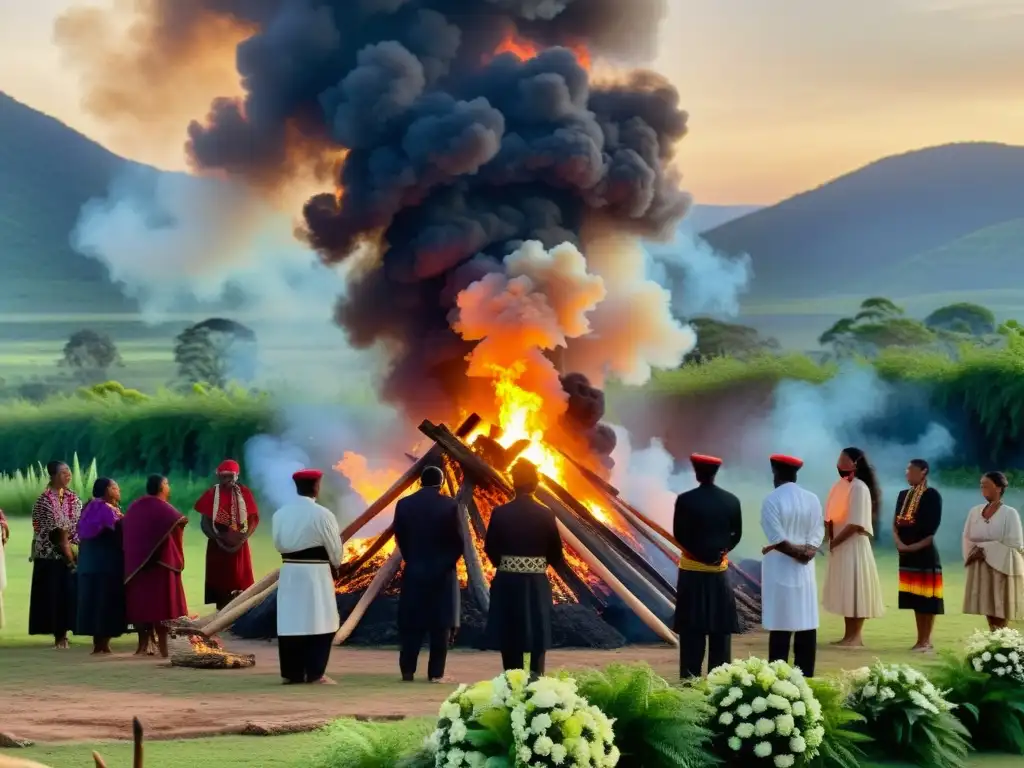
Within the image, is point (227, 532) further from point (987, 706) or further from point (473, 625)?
point (987, 706)

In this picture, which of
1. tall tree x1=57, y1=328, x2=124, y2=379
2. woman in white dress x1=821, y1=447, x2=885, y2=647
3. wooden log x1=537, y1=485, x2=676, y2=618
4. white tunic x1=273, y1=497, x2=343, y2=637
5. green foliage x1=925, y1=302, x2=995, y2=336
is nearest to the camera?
white tunic x1=273, y1=497, x2=343, y2=637

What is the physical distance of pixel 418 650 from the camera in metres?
12.8

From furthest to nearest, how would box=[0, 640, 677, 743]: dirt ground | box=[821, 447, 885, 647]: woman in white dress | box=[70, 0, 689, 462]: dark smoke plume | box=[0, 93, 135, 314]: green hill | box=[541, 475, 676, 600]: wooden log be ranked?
1. box=[0, 93, 135, 314]: green hill
2. box=[70, 0, 689, 462]: dark smoke plume
3. box=[541, 475, 676, 600]: wooden log
4. box=[821, 447, 885, 647]: woman in white dress
5. box=[0, 640, 677, 743]: dirt ground

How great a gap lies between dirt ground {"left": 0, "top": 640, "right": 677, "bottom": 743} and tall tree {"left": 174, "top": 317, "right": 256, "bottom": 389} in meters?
47.6

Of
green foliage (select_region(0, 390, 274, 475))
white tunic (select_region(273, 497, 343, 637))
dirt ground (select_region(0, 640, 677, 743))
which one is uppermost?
green foliage (select_region(0, 390, 274, 475))

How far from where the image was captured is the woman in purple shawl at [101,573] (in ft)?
46.8

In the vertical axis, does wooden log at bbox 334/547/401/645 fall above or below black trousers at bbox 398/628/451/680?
above

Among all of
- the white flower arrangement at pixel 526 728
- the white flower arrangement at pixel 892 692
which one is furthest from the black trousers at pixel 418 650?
the white flower arrangement at pixel 526 728

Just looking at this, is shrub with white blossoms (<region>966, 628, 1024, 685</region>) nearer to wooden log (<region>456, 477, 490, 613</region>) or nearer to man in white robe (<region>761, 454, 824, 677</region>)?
man in white robe (<region>761, 454, 824, 677</region>)

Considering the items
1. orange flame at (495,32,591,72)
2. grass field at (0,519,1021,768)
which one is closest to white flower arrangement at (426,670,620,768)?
grass field at (0,519,1021,768)

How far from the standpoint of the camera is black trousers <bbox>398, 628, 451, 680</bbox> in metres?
12.7

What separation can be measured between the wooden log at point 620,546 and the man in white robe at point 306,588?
3683mm

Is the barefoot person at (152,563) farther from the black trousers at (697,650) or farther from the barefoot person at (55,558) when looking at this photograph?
the black trousers at (697,650)

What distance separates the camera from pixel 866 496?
47.5ft
